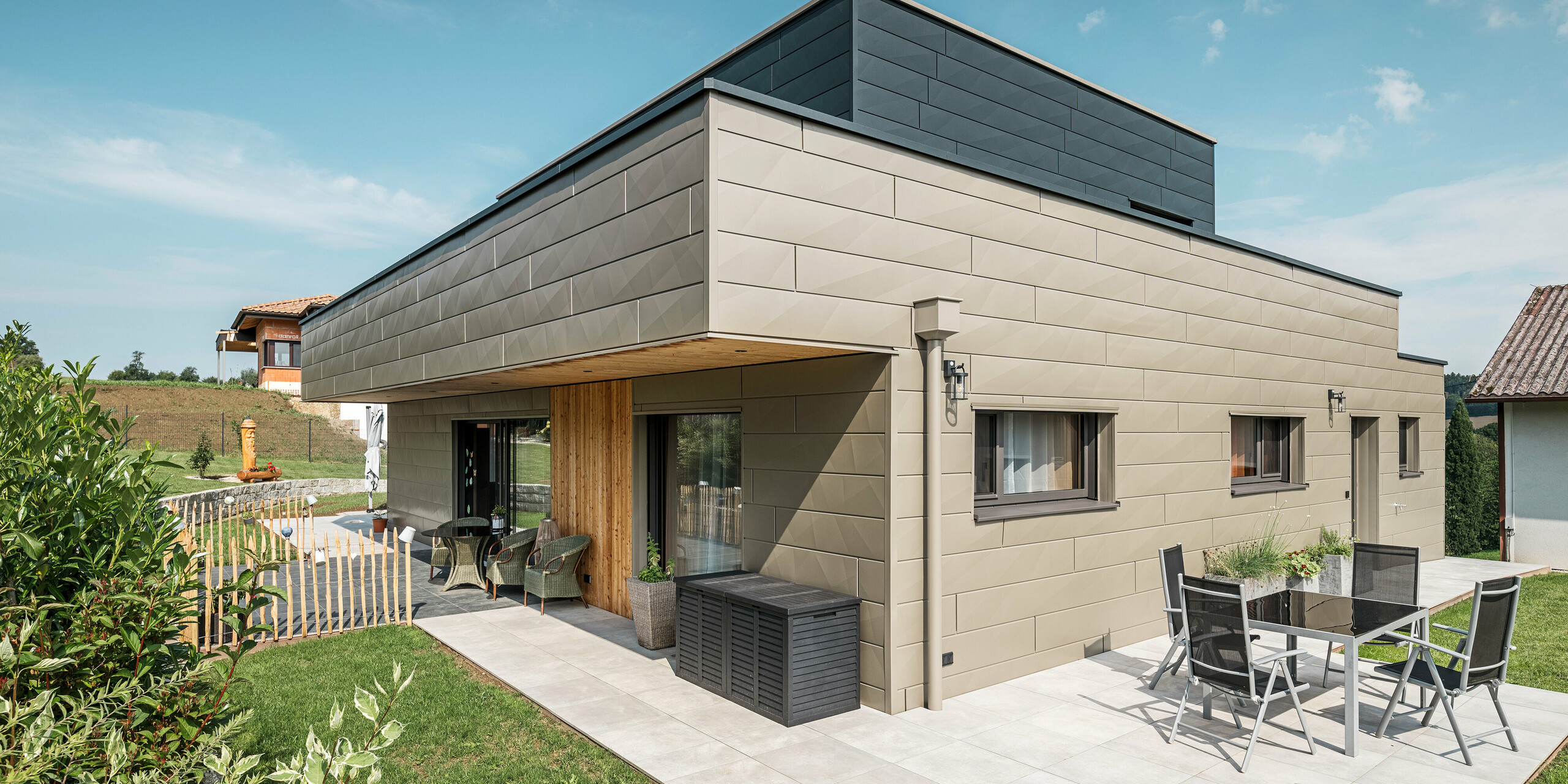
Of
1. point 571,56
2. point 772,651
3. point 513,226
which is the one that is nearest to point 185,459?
point 571,56

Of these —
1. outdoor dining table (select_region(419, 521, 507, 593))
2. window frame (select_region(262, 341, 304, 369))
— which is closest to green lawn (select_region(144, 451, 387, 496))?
window frame (select_region(262, 341, 304, 369))

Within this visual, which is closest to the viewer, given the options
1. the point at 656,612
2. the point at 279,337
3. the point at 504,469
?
the point at 656,612

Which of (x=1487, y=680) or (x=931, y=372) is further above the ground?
(x=931, y=372)

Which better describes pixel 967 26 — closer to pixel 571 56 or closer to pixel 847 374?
pixel 847 374

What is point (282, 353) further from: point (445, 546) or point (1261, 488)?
point (1261, 488)

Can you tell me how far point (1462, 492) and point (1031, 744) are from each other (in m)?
13.7

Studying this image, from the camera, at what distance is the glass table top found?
515 centimetres

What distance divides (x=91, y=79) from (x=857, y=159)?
18732 millimetres

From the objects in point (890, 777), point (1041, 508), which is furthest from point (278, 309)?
point (890, 777)

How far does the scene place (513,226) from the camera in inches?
271

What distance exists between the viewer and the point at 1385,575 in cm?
651

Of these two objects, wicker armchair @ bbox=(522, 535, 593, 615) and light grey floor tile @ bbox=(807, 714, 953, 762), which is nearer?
light grey floor tile @ bbox=(807, 714, 953, 762)

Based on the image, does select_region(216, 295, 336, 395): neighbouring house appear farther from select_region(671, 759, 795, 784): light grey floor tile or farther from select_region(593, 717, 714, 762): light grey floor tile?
select_region(671, 759, 795, 784): light grey floor tile

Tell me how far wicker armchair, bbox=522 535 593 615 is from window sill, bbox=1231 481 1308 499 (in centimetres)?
729
